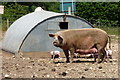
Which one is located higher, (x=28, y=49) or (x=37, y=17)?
(x=37, y=17)

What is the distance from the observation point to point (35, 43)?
12289 mm

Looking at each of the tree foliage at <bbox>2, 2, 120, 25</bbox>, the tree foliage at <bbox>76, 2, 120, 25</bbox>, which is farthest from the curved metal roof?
the tree foliage at <bbox>76, 2, 120, 25</bbox>

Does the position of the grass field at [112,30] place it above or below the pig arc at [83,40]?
below

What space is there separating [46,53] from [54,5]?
2545 cm

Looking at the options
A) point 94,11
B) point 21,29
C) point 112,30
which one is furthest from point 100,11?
point 21,29

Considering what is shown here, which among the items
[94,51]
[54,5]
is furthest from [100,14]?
[94,51]

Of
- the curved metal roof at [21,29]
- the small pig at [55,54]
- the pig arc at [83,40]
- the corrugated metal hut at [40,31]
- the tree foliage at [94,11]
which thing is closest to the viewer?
the pig arc at [83,40]

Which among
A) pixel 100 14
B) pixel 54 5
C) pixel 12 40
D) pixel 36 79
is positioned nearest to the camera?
pixel 36 79

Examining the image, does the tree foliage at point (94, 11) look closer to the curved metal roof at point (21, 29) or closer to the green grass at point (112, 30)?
the green grass at point (112, 30)

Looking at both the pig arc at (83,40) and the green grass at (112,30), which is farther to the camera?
the green grass at (112,30)

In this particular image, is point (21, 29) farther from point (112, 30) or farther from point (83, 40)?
point (112, 30)

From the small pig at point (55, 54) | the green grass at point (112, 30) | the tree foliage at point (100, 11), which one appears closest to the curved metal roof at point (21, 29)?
the small pig at point (55, 54)

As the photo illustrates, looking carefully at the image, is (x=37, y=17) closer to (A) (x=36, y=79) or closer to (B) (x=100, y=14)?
(A) (x=36, y=79)

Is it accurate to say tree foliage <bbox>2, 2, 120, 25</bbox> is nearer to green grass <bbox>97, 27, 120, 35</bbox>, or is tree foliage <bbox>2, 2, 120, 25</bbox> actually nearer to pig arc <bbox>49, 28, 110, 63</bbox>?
green grass <bbox>97, 27, 120, 35</bbox>
